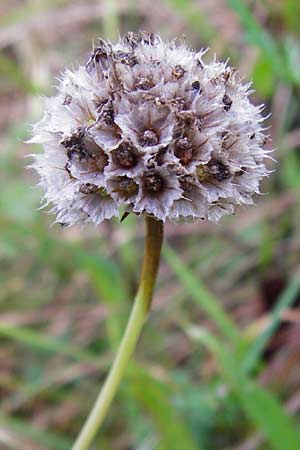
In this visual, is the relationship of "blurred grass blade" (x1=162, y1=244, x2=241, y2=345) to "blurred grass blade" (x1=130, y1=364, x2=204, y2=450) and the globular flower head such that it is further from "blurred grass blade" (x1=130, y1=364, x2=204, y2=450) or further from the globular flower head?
the globular flower head

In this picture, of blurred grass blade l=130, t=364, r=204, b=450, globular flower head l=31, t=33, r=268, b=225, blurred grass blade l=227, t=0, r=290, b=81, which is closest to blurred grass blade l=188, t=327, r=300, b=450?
blurred grass blade l=130, t=364, r=204, b=450

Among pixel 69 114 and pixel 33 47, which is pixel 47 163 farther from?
pixel 33 47

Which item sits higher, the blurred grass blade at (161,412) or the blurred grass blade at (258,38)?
the blurred grass blade at (258,38)

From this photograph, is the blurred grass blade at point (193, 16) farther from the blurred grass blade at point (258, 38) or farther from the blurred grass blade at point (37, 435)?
the blurred grass blade at point (37, 435)

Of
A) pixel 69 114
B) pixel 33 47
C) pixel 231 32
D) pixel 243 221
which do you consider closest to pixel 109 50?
pixel 69 114

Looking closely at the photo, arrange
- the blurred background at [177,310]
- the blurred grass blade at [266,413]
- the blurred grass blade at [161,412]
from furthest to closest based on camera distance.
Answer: the blurred background at [177,310]
the blurred grass blade at [161,412]
the blurred grass blade at [266,413]

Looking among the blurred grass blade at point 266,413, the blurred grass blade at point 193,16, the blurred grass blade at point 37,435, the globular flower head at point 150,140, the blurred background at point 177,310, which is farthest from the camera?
the blurred grass blade at point 193,16

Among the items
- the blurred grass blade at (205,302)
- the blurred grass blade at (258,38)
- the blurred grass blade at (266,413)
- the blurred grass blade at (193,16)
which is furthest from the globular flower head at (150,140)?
the blurred grass blade at (193,16)

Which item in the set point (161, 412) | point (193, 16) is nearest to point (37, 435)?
point (161, 412)
